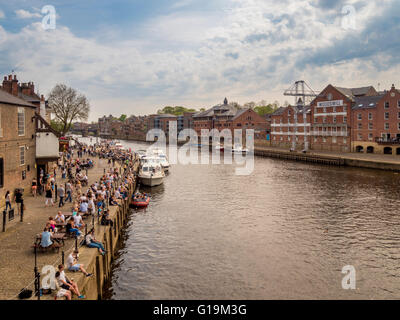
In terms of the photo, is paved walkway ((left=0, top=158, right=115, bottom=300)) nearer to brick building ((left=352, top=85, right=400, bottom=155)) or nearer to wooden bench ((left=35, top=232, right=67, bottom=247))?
wooden bench ((left=35, top=232, right=67, bottom=247))

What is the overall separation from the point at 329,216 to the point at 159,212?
15504 millimetres

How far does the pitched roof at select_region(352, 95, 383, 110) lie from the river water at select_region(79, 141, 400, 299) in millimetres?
40109

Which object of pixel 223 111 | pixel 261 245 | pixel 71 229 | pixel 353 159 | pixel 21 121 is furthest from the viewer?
pixel 223 111

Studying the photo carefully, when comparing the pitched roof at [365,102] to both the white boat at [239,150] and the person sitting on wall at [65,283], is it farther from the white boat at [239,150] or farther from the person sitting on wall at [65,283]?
the person sitting on wall at [65,283]

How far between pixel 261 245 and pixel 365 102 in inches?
2704

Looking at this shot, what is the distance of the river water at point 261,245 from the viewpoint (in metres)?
17.4

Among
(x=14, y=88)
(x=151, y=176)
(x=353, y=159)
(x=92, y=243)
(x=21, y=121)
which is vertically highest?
(x=14, y=88)

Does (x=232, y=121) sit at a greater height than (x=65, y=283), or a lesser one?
greater

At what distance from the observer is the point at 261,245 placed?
23250mm

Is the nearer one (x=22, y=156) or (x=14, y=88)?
(x=22, y=156)

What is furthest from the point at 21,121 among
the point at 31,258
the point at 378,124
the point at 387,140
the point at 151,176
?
the point at 378,124

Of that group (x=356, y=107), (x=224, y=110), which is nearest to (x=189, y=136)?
(x=224, y=110)

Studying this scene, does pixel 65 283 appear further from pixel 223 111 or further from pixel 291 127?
pixel 223 111
